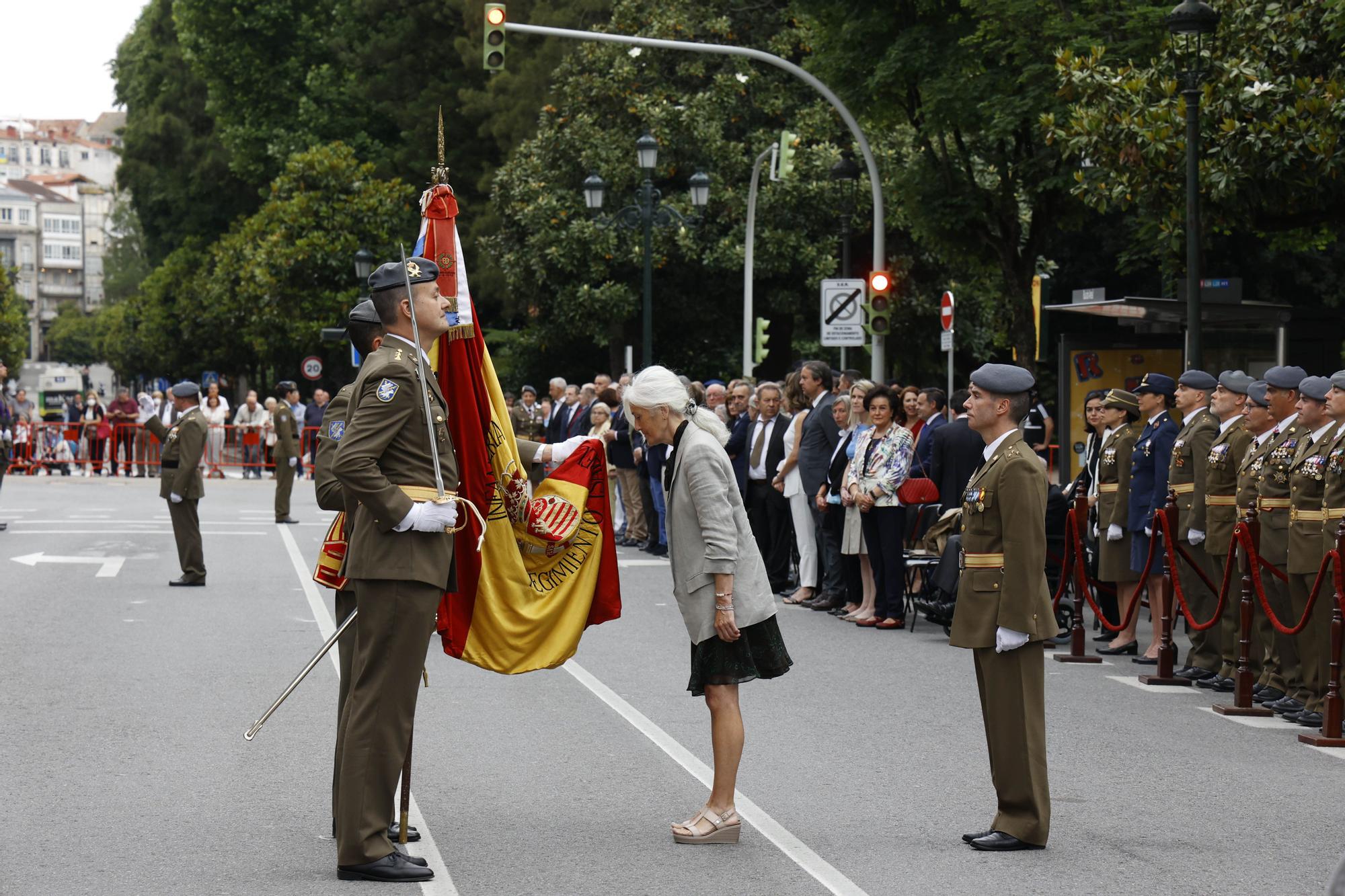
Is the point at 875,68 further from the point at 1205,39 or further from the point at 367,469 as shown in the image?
the point at 367,469

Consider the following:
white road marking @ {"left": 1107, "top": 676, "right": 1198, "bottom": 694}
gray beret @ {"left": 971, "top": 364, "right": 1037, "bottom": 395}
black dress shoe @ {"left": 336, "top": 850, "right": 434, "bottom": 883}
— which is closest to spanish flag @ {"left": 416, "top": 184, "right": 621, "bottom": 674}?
black dress shoe @ {"left": 336, "top": 850, "right": 434, "bottom": 883}

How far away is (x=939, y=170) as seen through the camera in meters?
24.3

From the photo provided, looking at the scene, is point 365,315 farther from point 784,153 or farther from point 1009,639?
point 784,153

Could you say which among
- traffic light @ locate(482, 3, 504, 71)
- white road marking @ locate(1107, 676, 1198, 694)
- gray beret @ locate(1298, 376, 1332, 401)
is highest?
traffic light @ locate(482, 3, 504, 71)

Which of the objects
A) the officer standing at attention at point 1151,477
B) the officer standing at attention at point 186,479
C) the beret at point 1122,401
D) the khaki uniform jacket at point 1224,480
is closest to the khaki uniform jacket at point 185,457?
the officer standing at attention at point 186,479

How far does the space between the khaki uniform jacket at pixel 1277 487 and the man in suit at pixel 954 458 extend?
328 centimetres

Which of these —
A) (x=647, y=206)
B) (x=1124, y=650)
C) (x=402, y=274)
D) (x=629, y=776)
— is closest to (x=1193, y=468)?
(x=1124, y=650)

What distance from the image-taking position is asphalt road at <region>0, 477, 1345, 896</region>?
21.4ft

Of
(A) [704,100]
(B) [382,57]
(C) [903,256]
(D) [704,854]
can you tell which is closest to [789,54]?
(A) [704,100]

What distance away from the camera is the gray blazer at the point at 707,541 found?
702cm

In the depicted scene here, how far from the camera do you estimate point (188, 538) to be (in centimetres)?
1677

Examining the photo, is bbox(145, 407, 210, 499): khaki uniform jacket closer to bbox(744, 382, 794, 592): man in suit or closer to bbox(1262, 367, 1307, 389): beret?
bbox(744, 382, 794, 592): man in suit

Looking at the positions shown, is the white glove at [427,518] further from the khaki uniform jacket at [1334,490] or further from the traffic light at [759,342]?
the traffic light at [759,342]

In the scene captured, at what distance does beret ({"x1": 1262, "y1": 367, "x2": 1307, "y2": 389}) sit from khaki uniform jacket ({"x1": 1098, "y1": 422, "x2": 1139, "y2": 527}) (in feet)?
6.20
